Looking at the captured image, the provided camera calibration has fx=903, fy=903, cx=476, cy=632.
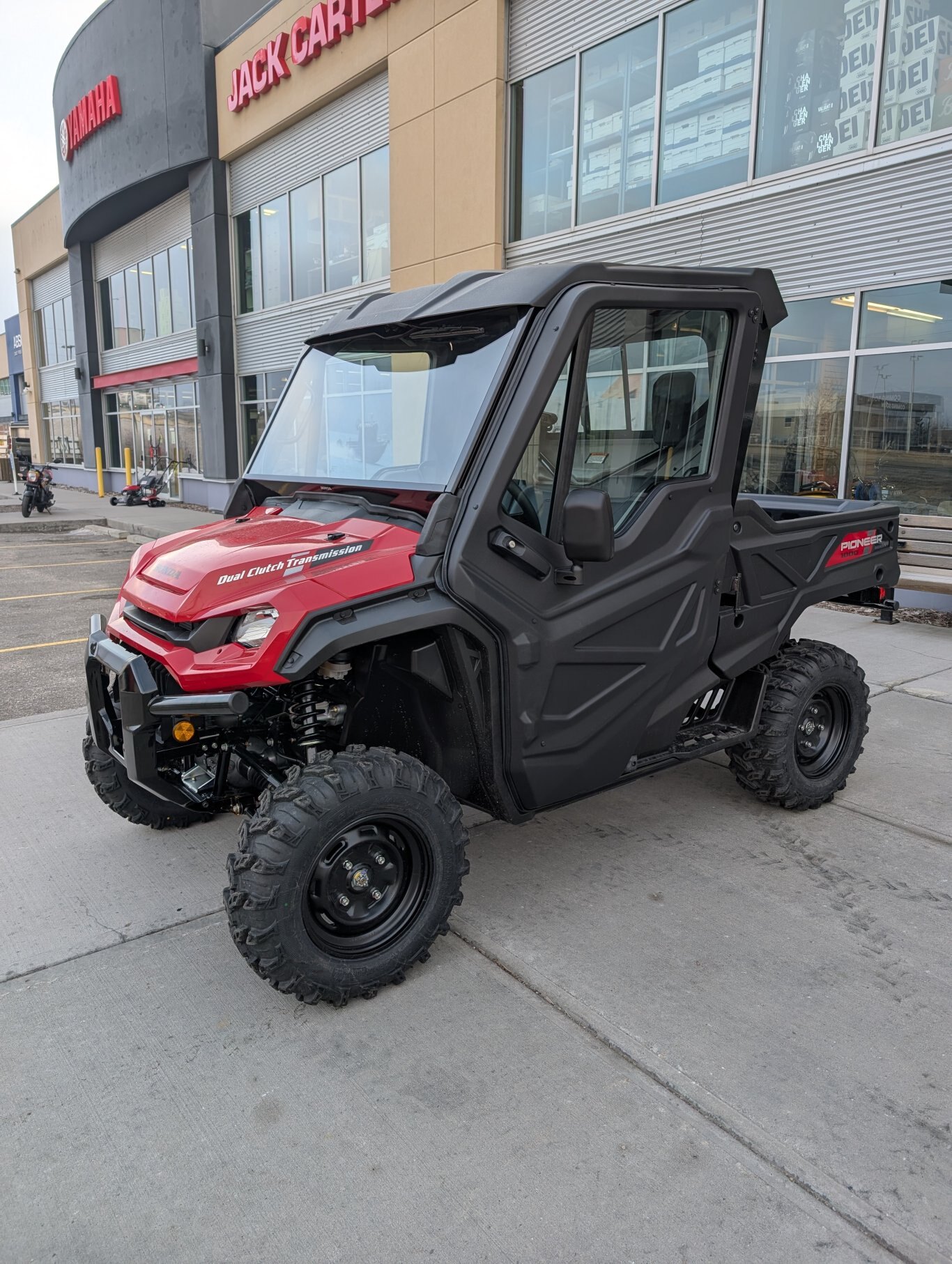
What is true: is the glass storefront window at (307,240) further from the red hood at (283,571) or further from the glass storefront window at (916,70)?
the red hood at (283,571)

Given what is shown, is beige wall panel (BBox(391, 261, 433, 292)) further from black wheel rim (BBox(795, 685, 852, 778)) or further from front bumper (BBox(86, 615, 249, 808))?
front bumper (BBox(86, 615, 249, 808))

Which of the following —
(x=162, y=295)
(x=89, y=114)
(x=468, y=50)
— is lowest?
(x=162, y=295)

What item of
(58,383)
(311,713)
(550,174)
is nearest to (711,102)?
(550,174)

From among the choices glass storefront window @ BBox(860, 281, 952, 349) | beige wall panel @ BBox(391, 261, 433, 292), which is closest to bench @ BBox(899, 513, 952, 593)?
glass storefront window @ BBox(860, 281, 952, 349)

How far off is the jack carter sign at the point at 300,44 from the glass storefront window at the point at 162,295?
20.2ft

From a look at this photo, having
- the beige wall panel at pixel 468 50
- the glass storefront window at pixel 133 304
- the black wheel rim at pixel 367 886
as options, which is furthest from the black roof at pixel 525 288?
the glass storefront window at pixel 133 304

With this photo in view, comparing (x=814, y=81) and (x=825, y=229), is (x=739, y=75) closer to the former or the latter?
(x=814, y=81)

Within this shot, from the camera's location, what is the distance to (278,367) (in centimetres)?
1891

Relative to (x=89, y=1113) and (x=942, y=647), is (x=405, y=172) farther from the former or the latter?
(x=89, y=1113)

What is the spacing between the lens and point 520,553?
3.03 m

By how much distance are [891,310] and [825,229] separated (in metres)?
1.14

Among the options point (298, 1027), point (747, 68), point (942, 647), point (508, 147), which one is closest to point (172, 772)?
point (298, 1027)

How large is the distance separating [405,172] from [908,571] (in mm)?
10113

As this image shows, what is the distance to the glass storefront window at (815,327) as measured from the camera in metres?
9.39
